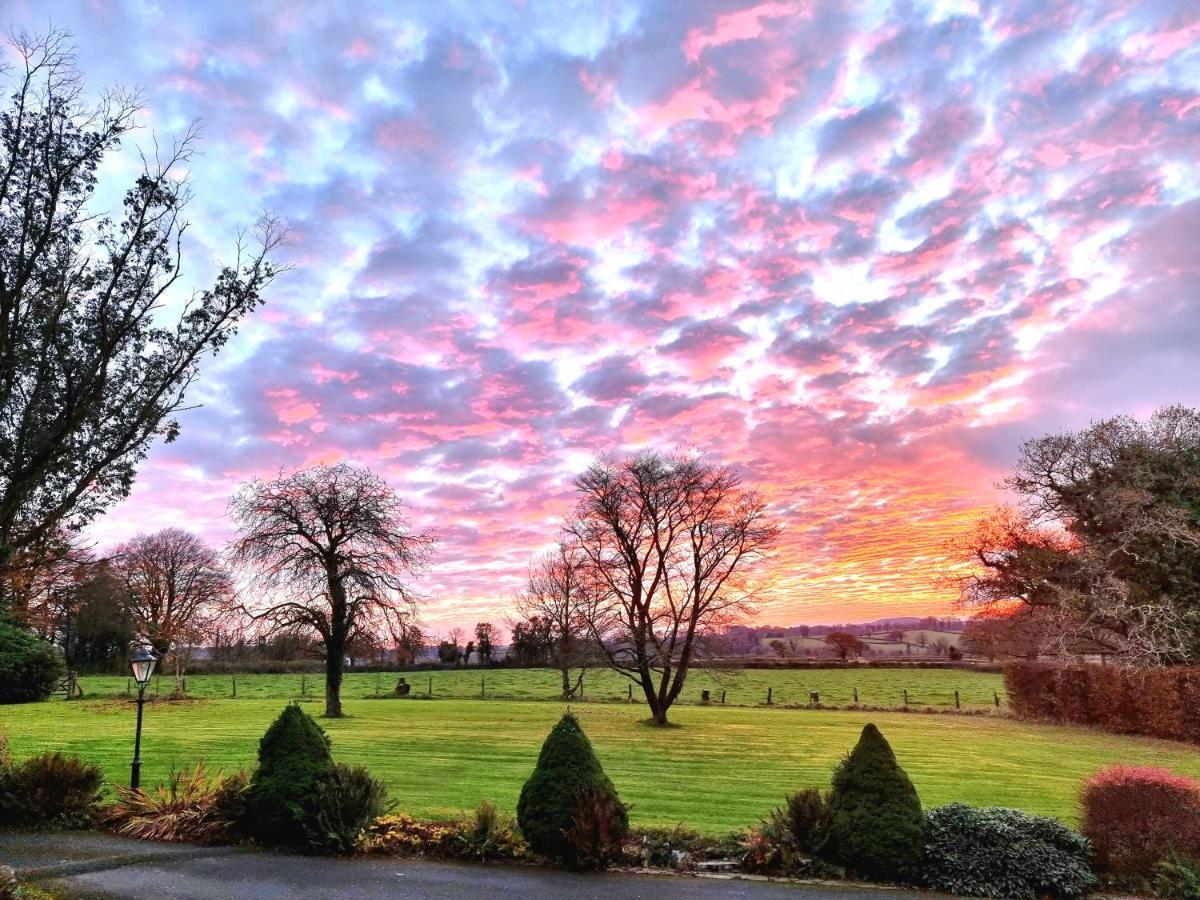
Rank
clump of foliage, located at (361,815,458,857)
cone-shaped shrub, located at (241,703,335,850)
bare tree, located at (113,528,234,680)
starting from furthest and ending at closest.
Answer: bare tree, located at (113,528,234,680) → cone-shaped shrub, located at (241,703,335,850) → clump of foliage, located at (361,815,458,857)

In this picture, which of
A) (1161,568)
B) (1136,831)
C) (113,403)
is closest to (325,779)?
(113,403)

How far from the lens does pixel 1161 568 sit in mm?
31625

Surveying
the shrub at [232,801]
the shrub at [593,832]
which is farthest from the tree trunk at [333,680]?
the shrub at [593,832]

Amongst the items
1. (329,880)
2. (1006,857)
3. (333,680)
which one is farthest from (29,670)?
(1006,857)

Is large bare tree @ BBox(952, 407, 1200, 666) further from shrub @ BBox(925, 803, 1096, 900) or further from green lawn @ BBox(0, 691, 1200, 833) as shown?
shrub @ BBox(925, 803, 1096, 900)

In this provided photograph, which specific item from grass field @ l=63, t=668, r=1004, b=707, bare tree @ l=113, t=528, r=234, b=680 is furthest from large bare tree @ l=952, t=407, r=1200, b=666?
bare tree @ l=113, t=528, r=234, b=680

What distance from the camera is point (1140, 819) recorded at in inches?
332

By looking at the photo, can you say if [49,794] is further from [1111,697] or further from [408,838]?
[1111,697]

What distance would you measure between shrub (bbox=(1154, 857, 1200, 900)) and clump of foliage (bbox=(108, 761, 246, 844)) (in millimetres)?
11293

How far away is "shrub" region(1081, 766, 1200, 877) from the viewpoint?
8195 millimetres

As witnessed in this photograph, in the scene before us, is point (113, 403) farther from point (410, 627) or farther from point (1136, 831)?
point (410, 627)

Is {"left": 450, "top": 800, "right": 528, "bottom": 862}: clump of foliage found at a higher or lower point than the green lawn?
higher

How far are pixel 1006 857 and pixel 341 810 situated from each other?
322 inches

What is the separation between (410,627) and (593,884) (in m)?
29.0
